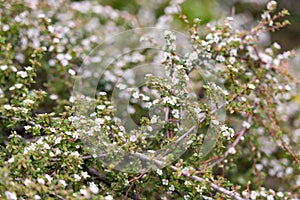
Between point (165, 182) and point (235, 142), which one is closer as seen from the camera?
point (165, 182)

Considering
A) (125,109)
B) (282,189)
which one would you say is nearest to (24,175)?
(125,109)

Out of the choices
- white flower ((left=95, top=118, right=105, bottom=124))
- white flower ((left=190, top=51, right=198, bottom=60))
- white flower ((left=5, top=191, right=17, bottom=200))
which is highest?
white flower ((left=190, top=51, right=198, bottom=60))

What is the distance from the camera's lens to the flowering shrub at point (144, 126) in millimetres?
1453

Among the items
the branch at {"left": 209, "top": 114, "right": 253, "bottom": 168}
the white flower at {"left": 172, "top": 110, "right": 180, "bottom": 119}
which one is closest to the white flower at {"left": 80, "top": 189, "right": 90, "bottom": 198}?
the white flower at {"left": 172, "top": 110, "right": 180, "bottom": 119}

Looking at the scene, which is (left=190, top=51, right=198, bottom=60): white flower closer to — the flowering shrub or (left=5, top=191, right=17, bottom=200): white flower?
the flowering shrub

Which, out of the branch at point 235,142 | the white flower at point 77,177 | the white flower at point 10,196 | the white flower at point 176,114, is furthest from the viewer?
the branch at point 235,142

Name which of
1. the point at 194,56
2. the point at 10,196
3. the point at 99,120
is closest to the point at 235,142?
the point at 194,56

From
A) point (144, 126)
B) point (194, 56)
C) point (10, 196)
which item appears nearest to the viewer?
point (10, 196)

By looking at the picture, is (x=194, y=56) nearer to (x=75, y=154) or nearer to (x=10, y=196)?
(x=75, y=154)

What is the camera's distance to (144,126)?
1521 millimetres

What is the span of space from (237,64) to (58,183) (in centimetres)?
90

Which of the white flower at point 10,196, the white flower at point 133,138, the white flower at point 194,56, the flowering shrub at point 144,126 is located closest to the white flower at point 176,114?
the flowering shrub at point 144,126

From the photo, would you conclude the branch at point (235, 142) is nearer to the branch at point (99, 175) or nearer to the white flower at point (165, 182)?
the white flower at point (165, 182)

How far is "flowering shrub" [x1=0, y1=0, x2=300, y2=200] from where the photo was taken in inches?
57.2
